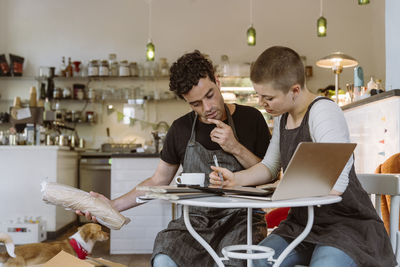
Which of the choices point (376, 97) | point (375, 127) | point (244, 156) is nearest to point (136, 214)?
point (375, 127)

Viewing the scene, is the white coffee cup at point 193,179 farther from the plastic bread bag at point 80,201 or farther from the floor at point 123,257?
the floor at point 123,257

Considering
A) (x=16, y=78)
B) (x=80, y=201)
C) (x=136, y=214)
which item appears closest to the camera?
(x=80, y=201)

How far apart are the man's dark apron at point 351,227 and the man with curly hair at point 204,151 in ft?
0.92

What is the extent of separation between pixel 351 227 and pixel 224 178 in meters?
0.48

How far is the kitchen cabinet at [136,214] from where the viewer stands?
4.46m

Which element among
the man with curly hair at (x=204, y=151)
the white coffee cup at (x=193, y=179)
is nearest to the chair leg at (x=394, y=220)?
the man with curly hair at (x=204, y=151)

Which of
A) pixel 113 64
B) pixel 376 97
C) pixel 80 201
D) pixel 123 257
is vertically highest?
pixel 113 64

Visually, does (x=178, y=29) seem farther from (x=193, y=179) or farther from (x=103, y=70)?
(x=193, y=179)

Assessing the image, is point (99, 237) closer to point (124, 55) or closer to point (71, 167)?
point (71, 167)

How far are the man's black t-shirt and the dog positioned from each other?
3.90 ft

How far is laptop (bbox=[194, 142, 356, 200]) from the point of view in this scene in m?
1.16

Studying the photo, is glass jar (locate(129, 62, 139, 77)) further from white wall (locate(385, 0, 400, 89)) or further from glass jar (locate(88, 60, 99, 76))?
white wall (locate(385, 0, 400, 89))

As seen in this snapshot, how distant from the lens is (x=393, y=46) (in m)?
3.50

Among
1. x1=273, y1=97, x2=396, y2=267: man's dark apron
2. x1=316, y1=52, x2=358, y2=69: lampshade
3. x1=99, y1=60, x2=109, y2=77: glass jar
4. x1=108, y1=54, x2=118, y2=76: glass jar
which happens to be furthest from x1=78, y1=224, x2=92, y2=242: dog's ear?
x1=108, y1=54, x2=118, y2=76: glass jar
